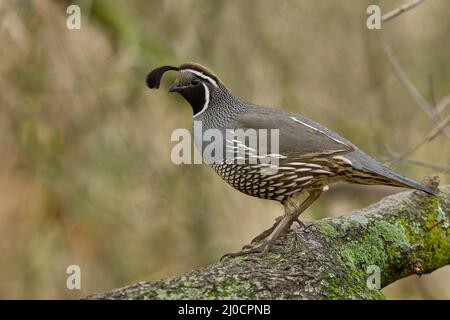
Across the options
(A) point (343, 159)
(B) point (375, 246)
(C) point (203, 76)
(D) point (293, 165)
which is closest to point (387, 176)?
(A) point (343, 159)

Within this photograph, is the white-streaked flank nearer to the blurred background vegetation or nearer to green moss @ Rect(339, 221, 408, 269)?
green moss @ Rect(339, 221, 408, 269)

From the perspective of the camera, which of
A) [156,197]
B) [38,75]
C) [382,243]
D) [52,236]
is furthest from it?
[156,197]

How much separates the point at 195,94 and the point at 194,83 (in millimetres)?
78

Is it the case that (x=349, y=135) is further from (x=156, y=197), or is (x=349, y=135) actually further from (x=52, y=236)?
(x=52, y=236)

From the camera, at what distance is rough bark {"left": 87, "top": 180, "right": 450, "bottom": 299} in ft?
9.53

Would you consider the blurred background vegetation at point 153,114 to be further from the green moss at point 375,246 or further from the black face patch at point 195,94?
the black face patch at point 195,94

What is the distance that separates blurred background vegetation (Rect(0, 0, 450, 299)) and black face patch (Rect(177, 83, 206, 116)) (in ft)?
4.86

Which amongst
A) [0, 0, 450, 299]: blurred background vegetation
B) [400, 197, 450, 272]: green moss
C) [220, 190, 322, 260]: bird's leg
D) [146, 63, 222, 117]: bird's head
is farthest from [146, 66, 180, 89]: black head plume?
[400, 197, 450, 272]: green moss

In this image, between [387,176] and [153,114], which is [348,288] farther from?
[153,114]

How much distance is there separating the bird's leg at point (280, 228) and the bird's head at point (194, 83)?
894 mm

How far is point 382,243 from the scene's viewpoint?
3.92 metres

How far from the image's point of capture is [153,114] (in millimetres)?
7051

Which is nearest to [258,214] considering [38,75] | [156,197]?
[156,197]

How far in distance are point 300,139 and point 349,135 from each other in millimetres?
3331
